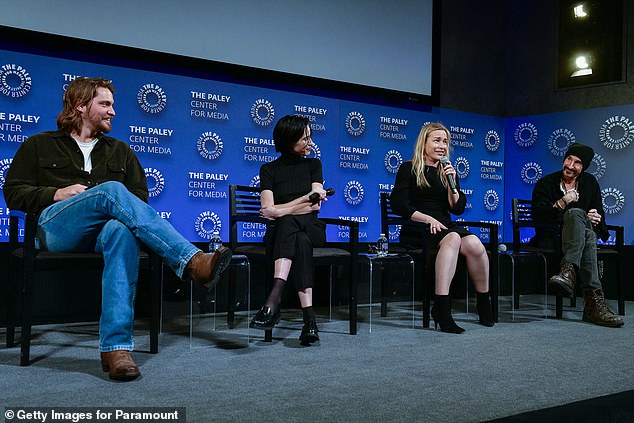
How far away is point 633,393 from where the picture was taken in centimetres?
200

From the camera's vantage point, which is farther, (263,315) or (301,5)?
(301,5)

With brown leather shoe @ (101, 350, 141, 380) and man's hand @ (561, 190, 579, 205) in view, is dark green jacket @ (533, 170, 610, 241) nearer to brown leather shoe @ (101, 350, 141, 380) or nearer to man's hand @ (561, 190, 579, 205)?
man's hand @ (561, 190, 579, 205)

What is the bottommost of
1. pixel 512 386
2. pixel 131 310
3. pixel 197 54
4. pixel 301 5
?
pixel 512 386

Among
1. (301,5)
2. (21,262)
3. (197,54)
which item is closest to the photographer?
(21,262)

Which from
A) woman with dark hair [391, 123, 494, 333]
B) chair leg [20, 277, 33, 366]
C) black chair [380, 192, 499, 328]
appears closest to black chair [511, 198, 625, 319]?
black chair [380, 192, 499, 328]

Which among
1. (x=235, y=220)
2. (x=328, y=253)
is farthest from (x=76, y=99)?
(x=328, y=253)

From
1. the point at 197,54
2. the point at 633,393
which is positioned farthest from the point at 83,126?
the point at 633,393

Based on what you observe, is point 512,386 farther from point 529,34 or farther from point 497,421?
point 529,34

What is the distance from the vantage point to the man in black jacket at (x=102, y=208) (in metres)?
2.24

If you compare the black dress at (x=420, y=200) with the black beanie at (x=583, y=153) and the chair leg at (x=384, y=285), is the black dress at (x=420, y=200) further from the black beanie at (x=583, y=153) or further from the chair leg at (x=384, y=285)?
the black beanie at (x=583, y=153)

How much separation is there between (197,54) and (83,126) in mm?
1546

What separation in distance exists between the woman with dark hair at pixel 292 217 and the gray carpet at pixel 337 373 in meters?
0.19

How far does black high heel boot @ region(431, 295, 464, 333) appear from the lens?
3428 millimetres

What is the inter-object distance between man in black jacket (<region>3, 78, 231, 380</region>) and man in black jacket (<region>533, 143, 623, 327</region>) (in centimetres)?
233
